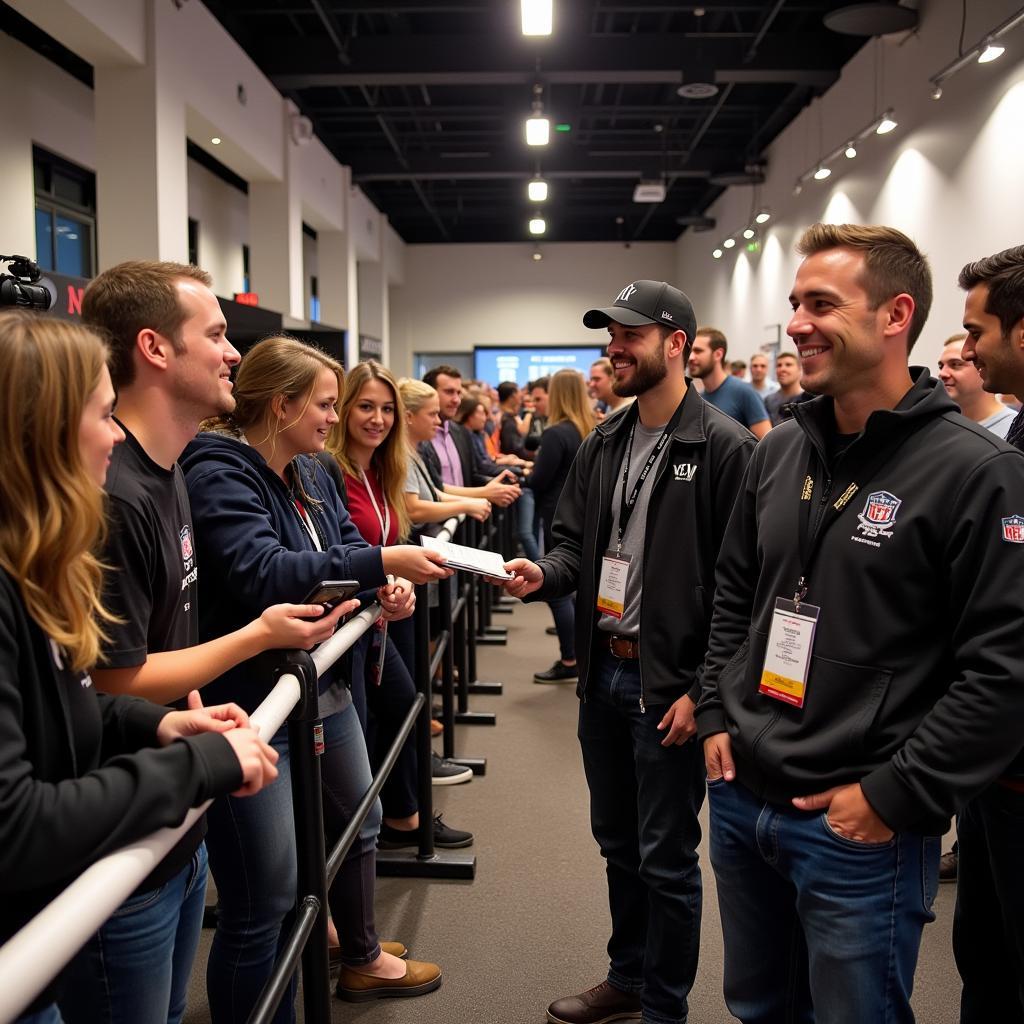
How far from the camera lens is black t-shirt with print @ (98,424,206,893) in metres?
1.34

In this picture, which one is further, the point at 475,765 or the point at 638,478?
the point at 475,765

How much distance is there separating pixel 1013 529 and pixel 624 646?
3.23 feet

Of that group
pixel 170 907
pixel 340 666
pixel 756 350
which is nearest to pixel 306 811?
pixel 170 907

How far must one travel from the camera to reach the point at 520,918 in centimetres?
286

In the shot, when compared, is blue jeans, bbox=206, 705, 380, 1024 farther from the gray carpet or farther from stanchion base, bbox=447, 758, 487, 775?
stanchion base, bbox=447, 758, 487, 775

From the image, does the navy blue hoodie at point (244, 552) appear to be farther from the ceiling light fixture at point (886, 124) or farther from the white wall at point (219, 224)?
the white wall at point (219, 224)

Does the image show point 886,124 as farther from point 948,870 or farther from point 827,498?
point 827,498

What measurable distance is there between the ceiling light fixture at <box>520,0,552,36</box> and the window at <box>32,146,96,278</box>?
401cm

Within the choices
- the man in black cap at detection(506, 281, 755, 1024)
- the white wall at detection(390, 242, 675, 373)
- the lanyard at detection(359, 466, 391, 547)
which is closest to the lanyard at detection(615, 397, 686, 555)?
the man in black cap at detection(506, 281, 755, 1024)

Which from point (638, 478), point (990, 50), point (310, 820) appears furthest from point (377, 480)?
point (990, 50)

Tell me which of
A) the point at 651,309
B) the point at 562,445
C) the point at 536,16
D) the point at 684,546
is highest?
the point at 536,16

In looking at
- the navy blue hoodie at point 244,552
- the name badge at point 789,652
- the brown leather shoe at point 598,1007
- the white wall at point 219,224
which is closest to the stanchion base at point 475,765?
the brown leather shoe at point 598,1007

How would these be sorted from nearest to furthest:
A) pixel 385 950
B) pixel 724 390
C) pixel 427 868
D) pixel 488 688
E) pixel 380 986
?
1. pixel 380 986
2. pixel 385 950
3. pixel 427 868
4. pixel 488 688
5. pixel 724 390

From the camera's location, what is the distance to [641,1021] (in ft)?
7.33
